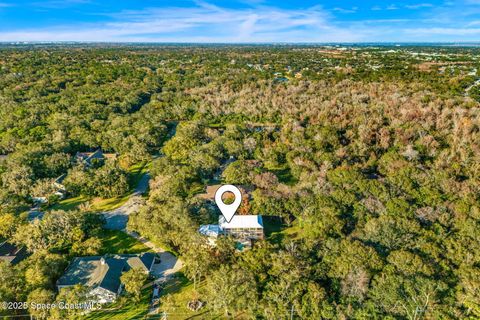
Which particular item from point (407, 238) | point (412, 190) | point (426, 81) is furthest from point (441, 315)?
point (426, 81)

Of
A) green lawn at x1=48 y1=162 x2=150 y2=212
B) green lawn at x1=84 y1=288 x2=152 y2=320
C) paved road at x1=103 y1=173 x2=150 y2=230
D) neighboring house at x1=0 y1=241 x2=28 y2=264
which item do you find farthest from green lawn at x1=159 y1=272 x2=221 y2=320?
green lawn at x1=48 y1=162 x2=150 y2=212

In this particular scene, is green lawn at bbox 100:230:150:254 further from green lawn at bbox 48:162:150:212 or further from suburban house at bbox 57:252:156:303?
green lawn at bbox 48:162:150:212

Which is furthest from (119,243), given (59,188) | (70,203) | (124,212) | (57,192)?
(59,188)

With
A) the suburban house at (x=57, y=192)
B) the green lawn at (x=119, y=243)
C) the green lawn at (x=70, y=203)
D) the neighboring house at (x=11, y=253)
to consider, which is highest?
the suburban house at (x=57, y=192)

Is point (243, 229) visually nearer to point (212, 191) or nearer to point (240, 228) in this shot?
point (240, 228)

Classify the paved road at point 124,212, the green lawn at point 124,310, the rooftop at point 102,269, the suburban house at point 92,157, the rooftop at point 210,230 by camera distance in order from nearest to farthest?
the green lawn at point 124,310 → the rooftop at point 102,269 → the rooftop at point 210,230 → the paved road at point 124,212 → the suburban house at point 92,157

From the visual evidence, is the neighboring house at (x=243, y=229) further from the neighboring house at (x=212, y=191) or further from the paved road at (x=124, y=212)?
the paved road at (x=124, y=212)

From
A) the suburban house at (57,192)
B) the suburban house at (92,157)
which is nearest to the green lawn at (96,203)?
the suburban house at (57,192)
